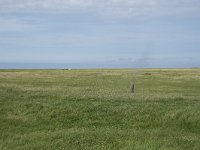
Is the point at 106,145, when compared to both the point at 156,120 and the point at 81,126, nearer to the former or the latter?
the point at 81,126

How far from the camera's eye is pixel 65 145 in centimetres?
1323

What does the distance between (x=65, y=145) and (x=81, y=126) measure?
4.33m

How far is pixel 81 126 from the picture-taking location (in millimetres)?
17547

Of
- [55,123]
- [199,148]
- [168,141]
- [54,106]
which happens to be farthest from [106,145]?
[54,106]

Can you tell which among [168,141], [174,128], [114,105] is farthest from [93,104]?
[168,141]

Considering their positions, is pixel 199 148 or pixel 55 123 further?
pixel 55 123

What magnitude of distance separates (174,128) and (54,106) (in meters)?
6.66

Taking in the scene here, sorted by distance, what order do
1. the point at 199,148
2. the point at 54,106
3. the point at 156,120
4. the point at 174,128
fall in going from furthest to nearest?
the point at 54,106 < the point at 156,120 < the point at 174,128 < the point at 199,148

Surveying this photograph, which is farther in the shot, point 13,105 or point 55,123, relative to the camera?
point 13,105

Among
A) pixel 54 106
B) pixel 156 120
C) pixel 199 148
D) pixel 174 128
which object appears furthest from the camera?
pixel 54 106

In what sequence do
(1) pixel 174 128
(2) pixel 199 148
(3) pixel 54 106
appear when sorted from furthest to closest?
(3) pixel 54 106 → (1) pixel 174 128 → (2) pixel 199 148

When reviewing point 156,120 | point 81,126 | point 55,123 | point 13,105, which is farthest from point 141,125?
point 13,105

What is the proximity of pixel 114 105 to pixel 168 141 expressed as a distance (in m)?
7.69

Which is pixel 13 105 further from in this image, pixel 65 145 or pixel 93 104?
pixel 65 145
